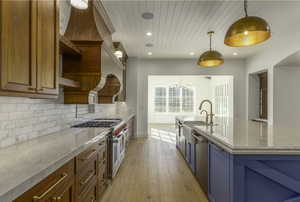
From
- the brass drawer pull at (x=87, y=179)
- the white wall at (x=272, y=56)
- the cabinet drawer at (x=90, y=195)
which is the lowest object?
the cabinet drawer at (x=90, y=195)

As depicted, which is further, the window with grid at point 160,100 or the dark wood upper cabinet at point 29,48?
the window with grid at point 160,100

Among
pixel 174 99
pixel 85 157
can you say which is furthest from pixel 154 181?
pixel 174 99

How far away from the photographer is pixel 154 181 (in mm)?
3133

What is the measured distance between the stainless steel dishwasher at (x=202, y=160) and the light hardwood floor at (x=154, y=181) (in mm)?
196

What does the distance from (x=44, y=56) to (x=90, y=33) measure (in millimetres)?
1178

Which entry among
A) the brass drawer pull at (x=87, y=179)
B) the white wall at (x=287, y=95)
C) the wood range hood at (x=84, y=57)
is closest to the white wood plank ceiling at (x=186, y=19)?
the wood range hood at (x=84, y=57)

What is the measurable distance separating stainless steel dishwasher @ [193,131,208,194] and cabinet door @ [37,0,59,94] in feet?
6.41

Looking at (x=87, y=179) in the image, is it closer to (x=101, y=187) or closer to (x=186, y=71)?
(x=101, y=187)

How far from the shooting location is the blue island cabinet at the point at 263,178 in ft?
5.40

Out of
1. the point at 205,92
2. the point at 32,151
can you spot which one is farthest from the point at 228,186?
the point at 205,92

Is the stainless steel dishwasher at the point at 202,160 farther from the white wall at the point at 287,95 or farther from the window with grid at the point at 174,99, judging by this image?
the window with grid at the point at 174,99

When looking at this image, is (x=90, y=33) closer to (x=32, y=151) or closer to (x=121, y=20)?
(x=121, y=20)

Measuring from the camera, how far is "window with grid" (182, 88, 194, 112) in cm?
1163

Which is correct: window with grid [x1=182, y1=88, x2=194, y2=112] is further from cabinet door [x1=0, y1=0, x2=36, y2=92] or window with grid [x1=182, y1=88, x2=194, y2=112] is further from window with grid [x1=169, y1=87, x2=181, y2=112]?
cabinet door [x1=0, y1=0, x2=36, y2=92]
